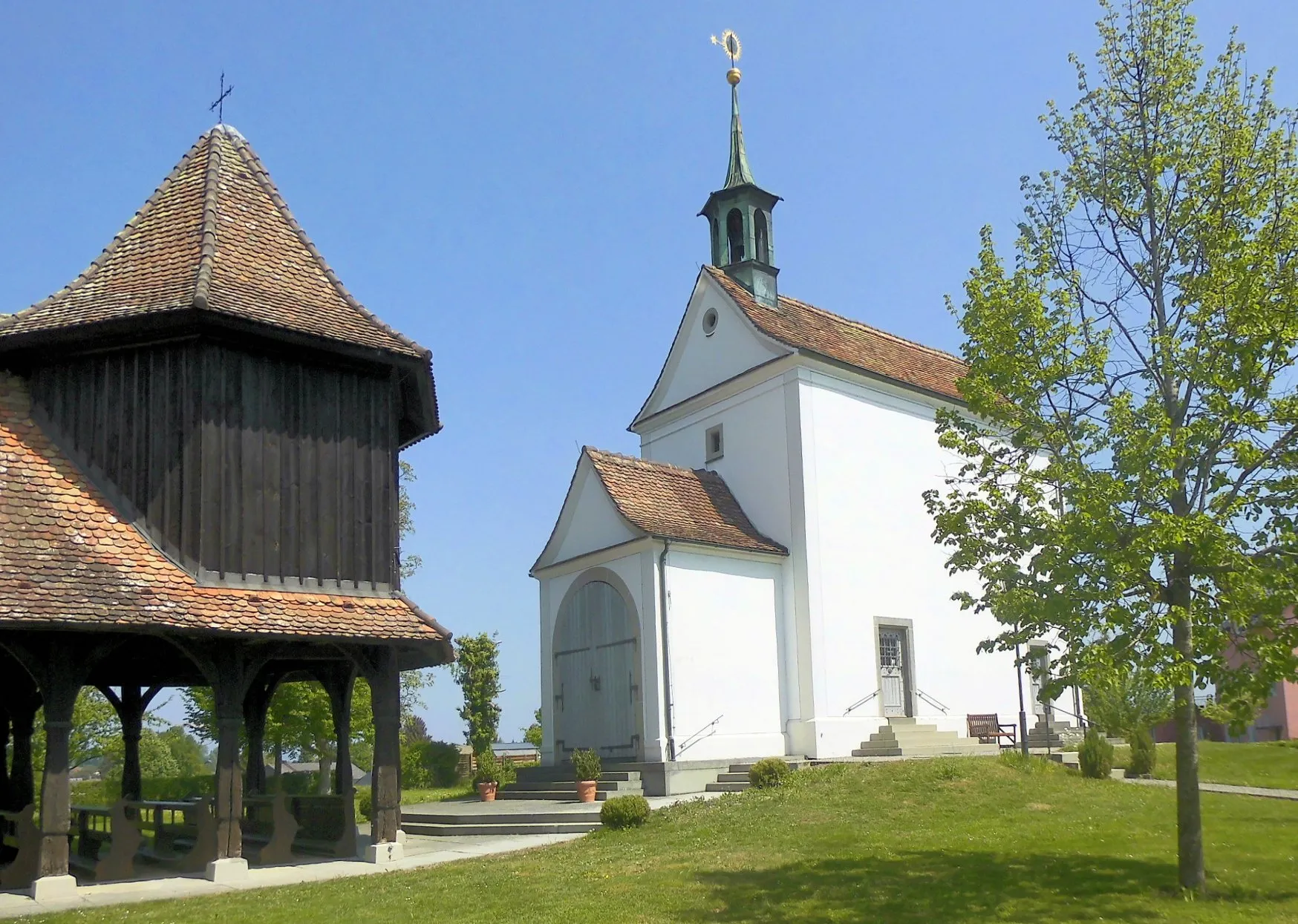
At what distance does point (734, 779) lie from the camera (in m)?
21.5

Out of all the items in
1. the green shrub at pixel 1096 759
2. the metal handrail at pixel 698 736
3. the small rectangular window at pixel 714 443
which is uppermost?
the small rectangular window at pixel 714 443

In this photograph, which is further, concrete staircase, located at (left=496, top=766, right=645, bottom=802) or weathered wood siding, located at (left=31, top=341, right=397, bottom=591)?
concrete staircase, located at (left=496, top=766, right=645, bottom=802)

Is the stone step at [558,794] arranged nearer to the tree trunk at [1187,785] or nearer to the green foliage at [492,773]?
the green foliage at [492,773]

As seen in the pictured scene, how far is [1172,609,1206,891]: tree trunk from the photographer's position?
37.3 ft

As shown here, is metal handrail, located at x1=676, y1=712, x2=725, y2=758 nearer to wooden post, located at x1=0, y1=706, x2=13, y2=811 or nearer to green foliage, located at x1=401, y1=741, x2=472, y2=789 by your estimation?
wooden post, located at x1=0, y1=706, x2=13, y2=811

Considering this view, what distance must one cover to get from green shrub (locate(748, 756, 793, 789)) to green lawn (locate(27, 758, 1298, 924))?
103 centimetres

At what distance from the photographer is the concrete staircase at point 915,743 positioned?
23672 millimetres

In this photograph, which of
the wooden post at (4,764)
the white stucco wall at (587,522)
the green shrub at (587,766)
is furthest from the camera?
the white stucco wall at (587,522)

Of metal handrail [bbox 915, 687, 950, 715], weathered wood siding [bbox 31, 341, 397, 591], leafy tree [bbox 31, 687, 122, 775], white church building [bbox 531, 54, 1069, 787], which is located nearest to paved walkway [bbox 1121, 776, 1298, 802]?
white church building [bbox 531, 54, 1069, 787]

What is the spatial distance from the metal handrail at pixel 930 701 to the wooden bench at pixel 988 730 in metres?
0.56

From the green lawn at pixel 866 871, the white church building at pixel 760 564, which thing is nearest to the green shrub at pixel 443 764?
the white church building at pixel 760 564

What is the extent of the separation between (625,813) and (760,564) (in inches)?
330

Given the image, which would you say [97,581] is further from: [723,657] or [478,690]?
[478,690]

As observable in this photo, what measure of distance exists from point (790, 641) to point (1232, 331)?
→ 1422cm
